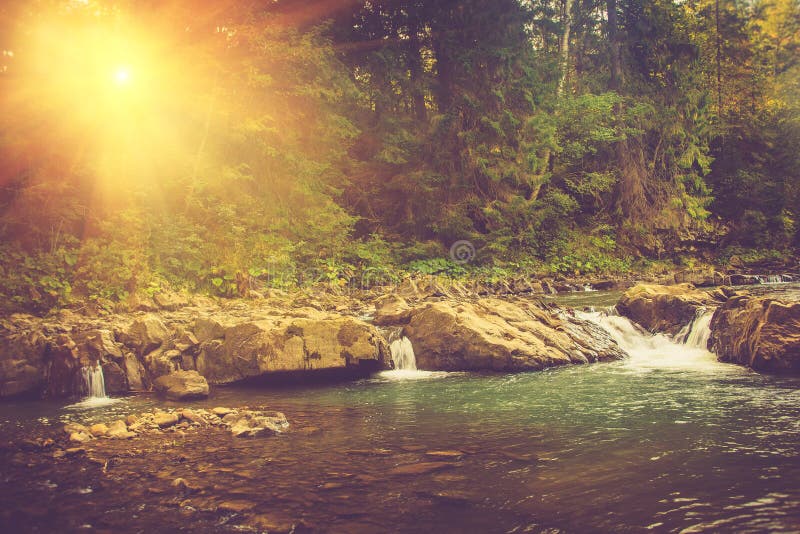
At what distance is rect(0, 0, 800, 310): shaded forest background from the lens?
45.8 ft

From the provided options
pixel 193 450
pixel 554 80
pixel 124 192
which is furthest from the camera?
pixel 554 80

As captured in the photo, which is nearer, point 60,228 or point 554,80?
point 60,228

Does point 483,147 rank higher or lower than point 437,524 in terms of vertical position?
higher

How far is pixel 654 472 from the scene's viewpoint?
439 cm

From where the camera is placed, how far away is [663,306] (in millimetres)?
11805

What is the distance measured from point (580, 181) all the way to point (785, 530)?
23.9 metres

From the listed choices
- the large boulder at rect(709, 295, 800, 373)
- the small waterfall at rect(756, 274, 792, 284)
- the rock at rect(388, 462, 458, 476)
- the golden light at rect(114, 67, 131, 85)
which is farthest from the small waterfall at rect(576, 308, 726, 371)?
the golden light at rect(114, 67, 131, 85)

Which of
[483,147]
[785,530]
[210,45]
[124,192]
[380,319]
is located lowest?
[785,530]

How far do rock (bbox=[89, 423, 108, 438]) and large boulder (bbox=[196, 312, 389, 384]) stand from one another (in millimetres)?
2596

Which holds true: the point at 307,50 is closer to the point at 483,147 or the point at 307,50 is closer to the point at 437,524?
the point at 483,147

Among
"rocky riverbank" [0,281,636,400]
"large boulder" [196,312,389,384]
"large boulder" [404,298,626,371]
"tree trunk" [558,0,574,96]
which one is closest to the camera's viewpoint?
"rocky riverbank" [0,281,636,400]

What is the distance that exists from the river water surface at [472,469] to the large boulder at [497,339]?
178cm

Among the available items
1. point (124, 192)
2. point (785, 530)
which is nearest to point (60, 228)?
point (124, 192)

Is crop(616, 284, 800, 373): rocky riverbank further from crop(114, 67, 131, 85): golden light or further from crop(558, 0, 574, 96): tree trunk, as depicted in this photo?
crop(558, 0, 574, 96): tree trunk
